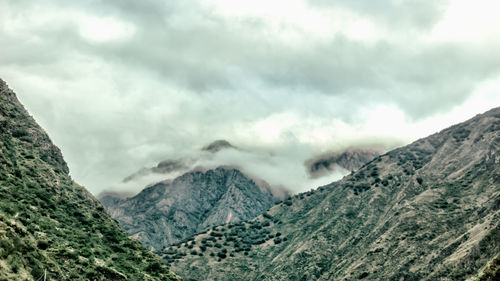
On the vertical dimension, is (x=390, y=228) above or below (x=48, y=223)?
below

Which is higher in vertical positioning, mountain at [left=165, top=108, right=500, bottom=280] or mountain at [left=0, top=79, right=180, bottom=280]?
mountain at [left=0, top=79, right=180, bottom=280]

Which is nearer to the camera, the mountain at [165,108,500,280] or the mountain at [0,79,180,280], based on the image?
the mountain at [0,79,180,280]

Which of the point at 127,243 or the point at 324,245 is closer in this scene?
the point at 127,243

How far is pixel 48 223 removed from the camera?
58656mm

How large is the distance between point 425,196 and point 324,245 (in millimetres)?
37420

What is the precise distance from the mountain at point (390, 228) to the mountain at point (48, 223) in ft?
184

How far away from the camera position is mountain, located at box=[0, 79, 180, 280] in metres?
41.6

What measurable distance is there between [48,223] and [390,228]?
3703 inches

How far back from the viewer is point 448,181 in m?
129

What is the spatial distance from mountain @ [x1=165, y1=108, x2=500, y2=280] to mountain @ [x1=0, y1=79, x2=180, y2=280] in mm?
55980

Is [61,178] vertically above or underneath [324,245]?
above

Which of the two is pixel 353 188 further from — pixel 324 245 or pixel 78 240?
pixel 78 240

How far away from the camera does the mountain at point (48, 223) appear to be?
41.6 meters

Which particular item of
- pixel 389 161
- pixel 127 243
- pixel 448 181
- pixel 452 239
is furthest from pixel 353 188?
pixel 127 243
